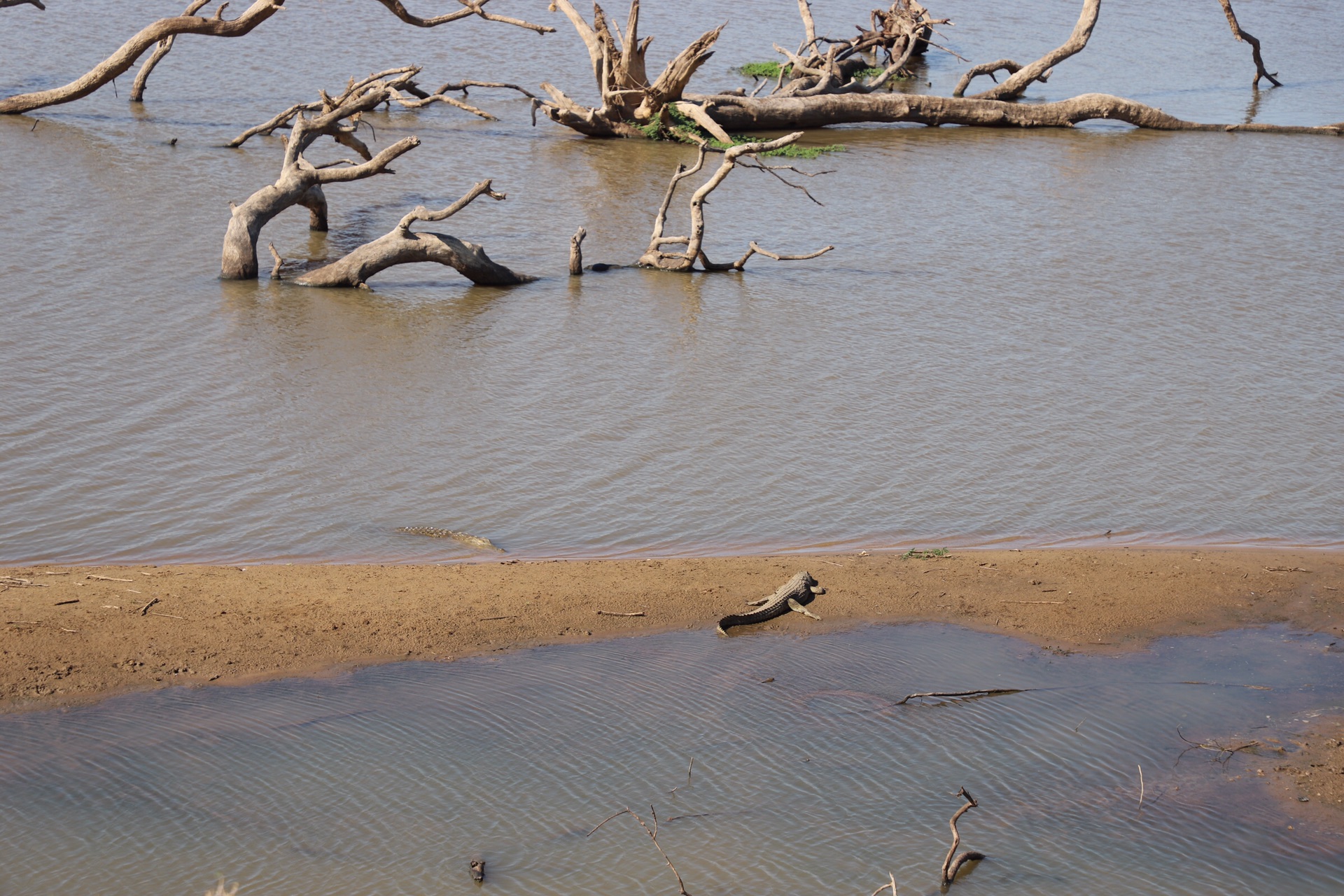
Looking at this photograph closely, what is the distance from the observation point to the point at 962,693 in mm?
5531

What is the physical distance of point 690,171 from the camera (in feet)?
42.4

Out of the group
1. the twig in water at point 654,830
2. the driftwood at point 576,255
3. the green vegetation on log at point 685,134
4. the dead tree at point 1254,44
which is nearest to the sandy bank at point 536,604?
the twig in water at point 654,830

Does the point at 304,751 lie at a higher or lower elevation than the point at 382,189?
lower

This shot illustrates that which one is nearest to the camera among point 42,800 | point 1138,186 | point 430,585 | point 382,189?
point 42,800

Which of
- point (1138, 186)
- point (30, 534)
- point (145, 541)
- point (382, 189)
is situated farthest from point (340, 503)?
point (1138, 186)

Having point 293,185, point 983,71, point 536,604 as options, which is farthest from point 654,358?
point 983,71

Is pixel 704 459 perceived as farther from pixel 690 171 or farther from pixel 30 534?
pixel 690 171

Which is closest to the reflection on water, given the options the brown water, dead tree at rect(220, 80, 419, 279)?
the brown water

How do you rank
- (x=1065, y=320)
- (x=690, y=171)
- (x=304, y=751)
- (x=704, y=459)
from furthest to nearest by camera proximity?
(x=690, y=171)
(x=1065, y=320)
(x=704, y=459)
(x=304, y=751)

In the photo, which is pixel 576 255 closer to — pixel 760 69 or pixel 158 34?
pixel 158 34

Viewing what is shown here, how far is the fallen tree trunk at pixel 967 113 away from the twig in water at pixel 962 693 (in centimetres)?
1572

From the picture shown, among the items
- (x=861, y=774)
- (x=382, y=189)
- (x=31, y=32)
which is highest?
(x=31, y=32)

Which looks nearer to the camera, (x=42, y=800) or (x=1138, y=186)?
(x=42, y=800)

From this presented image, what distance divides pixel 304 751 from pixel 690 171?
30.0 ft
